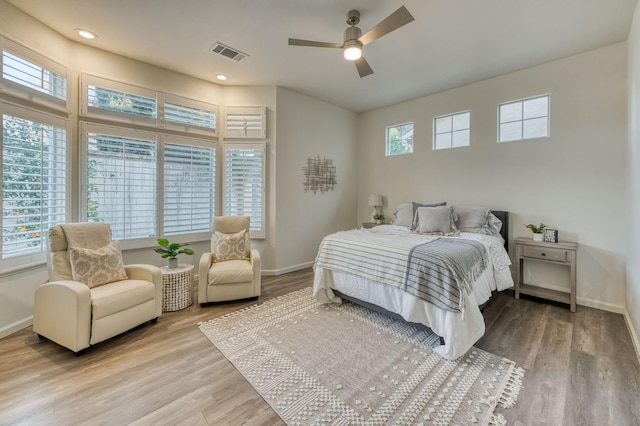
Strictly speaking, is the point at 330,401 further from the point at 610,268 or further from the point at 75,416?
the point at 610,268

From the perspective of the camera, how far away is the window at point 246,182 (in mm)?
4453

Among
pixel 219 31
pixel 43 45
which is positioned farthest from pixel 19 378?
pixel 219 31

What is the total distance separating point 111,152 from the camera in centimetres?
344

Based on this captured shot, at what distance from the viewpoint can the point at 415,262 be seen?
8.05 feet

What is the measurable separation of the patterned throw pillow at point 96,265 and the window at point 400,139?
4.68m

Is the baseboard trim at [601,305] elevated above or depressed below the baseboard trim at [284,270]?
below

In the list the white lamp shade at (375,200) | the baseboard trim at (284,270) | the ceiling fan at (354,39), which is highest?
the ceiling fan at (354,39)

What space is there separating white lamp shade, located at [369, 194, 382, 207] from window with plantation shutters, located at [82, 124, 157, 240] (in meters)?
3.69

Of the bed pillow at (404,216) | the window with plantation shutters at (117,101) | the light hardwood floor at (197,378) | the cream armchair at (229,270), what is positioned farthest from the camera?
the bed pillow at (404,216)

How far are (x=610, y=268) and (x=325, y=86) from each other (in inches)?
178

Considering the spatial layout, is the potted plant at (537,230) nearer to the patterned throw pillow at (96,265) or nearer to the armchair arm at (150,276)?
the armchair arm at (150,276)

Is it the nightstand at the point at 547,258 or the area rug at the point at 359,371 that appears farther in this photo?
the nightstand at the point at 547,258

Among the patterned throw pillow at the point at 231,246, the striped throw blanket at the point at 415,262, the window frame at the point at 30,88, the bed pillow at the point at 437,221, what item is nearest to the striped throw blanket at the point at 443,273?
the striped throw blanket at the point at 415,262

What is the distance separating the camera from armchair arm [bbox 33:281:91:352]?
2.18 meters
